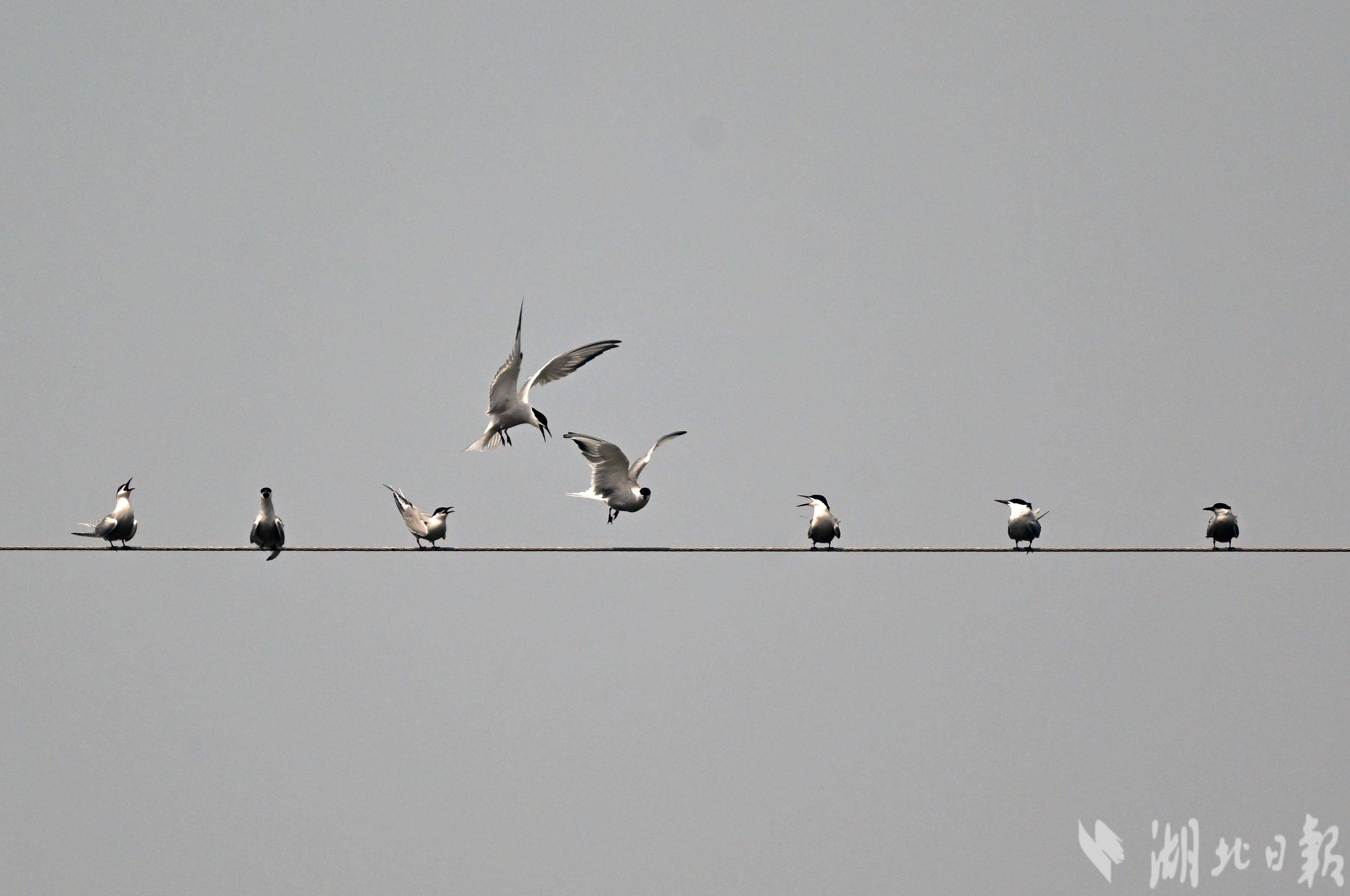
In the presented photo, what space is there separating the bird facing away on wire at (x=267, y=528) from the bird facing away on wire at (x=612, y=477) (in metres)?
4.11

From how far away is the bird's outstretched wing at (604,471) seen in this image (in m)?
23.3

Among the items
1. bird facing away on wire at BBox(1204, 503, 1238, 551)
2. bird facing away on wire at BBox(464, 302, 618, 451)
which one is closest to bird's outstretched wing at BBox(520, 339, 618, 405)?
bird facing away on wire at BBox(464, 302, 618, 451)

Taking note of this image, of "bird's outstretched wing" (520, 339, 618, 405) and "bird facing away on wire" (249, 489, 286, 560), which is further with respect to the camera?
"bird's outstretched wing" (520, 339, 618, 405)

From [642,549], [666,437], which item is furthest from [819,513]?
[642,549]

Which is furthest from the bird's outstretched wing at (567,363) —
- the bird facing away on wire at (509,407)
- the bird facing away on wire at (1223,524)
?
the bird facing away on wire at (1223,524)

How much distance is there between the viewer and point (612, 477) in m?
23.4

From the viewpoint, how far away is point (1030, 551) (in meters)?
19.3

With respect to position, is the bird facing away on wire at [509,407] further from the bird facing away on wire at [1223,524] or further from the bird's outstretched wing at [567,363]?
the bird facing away on wire at [1223,524]

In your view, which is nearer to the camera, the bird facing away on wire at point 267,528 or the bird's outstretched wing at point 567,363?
the bird facing away on wire at point 267,528

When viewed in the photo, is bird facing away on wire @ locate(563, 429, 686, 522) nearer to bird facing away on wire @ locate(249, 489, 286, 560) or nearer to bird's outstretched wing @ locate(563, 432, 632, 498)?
bird's outstretched wing @ locate(563, 432, 632, 498)

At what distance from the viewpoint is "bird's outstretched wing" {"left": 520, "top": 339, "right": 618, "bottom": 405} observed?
83.9 ft

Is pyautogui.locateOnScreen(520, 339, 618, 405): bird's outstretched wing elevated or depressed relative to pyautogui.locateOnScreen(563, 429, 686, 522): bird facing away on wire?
elevated

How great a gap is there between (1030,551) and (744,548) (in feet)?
14.6

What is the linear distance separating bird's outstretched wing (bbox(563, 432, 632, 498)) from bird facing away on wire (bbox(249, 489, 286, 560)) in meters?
4.34
